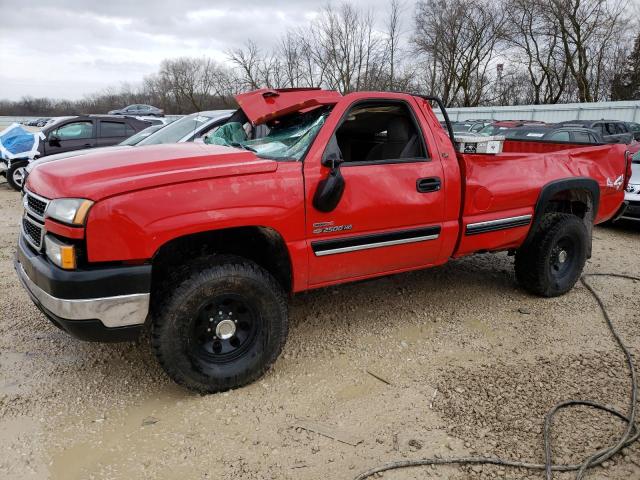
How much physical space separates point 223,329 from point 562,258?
11.2ft

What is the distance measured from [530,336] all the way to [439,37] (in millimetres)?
39412

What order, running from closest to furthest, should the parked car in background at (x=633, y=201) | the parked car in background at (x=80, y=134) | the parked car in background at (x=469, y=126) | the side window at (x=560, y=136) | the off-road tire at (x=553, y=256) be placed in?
the off-road tire at (x=553, y=256) < the parked car in background at (x=633, y=201) < the parked car in background at (x=80, y=134) < the side window at (x=560, y=136) < the parked car in background at (x=469, y=126)

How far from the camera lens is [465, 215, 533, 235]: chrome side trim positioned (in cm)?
401

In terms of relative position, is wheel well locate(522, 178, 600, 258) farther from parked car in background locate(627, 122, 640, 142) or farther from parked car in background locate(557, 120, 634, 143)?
parked car in background locate(627, 122, 640, 142)

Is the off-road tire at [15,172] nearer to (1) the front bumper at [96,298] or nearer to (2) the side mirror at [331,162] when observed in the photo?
(1) the front bumper at [96,298]

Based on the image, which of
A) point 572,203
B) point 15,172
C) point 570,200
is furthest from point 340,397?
point 15,172

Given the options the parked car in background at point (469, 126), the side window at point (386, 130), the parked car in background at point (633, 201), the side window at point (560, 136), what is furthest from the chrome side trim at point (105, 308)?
the parked car in background at point (469, 126)

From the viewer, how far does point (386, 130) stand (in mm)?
4133

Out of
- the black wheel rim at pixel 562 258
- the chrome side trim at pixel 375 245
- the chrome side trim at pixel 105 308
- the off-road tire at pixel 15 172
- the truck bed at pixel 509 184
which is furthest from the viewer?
the off-road tire at pixel 15 172

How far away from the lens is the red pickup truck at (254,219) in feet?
8.79

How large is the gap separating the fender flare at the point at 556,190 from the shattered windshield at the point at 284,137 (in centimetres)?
210

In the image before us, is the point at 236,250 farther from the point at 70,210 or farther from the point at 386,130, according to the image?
the point at 386,130

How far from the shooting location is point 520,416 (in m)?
2.96

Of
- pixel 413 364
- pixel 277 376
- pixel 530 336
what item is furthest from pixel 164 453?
pixel 530 336
